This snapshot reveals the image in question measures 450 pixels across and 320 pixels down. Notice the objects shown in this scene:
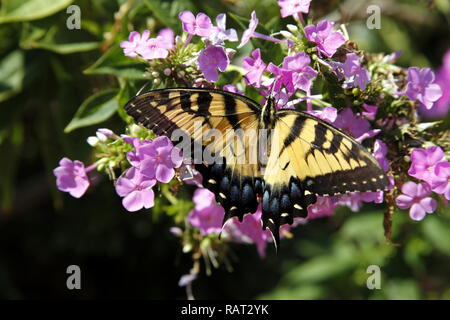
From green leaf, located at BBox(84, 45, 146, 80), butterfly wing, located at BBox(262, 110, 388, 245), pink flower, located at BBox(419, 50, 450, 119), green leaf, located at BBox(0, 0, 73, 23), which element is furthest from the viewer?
pink flower, located at BBox(419, 50, 450, 119)

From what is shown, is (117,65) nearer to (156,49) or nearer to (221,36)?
(156,49)

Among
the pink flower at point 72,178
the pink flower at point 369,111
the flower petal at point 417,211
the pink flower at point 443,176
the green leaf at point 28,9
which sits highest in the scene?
the green leaf at point 28,9

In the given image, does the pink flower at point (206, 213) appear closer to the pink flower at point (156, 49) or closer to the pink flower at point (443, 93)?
the pink flower at point (156, 49)

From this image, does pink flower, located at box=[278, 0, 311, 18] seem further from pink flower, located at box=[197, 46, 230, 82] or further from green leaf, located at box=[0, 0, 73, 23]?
green leaf, located at box=[0, 0, 73, 23]

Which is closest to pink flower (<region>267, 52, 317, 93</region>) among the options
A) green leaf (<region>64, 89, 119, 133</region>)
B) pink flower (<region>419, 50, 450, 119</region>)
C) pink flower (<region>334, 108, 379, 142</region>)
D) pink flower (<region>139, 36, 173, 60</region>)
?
pink flower (<region>334, 108, 379, 142</region>)

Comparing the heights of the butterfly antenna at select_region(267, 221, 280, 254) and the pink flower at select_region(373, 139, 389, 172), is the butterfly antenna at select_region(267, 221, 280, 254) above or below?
below

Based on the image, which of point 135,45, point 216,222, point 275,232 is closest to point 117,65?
point 135,45

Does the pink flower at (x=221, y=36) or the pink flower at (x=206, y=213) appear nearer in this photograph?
the pink flower at (x=221, y=36)

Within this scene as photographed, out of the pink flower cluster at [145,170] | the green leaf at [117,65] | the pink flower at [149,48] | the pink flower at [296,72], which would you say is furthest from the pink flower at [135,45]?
the pink flower at [296,72]
